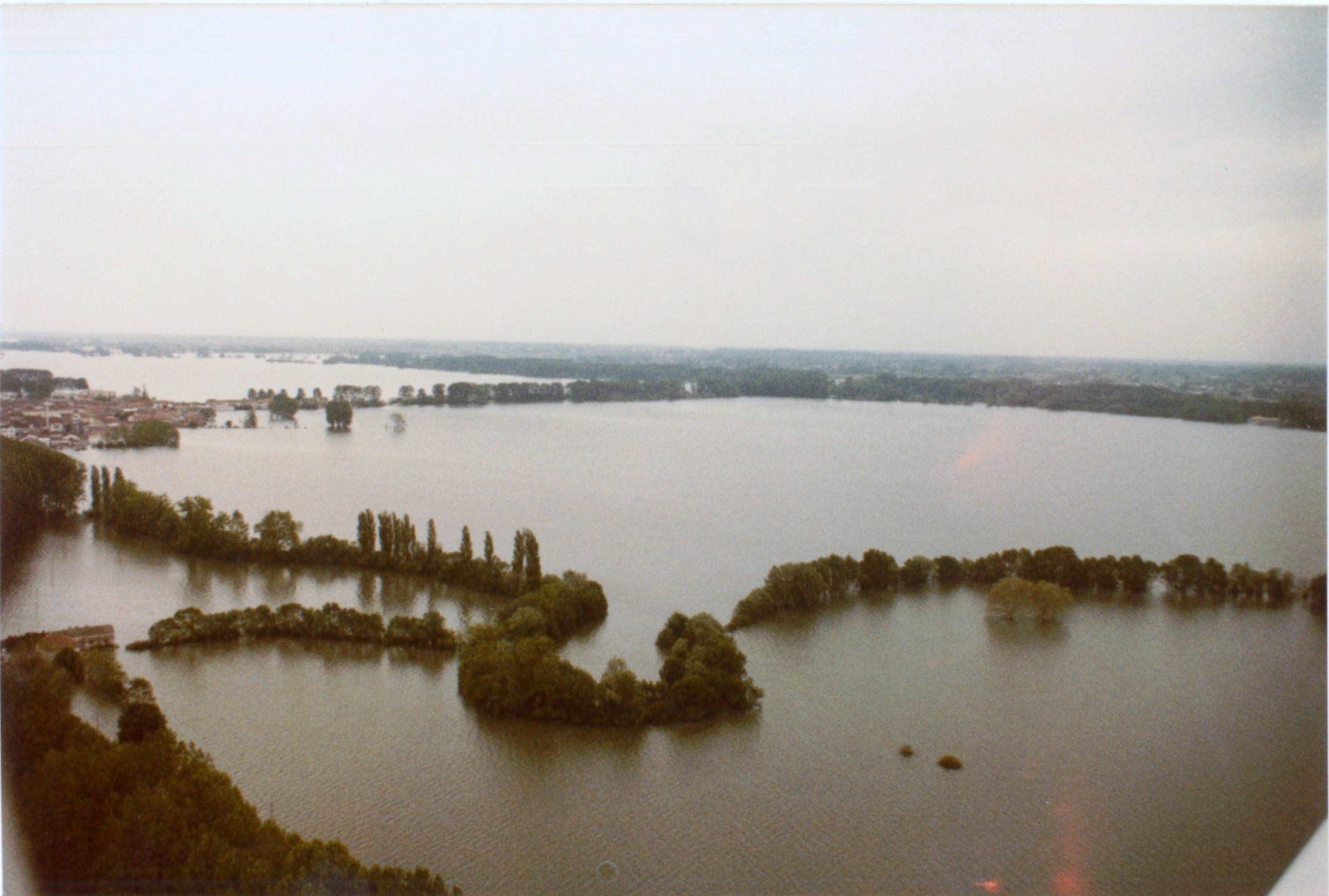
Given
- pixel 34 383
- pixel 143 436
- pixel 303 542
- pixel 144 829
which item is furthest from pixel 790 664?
pixel 143 436

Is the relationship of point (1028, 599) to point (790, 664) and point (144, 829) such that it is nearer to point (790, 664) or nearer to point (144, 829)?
point (790, 664)

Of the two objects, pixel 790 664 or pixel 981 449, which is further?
pixel 981 449

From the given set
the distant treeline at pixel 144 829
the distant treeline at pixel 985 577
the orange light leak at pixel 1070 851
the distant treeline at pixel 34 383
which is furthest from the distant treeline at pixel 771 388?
the distant treeline at pixel 144 829

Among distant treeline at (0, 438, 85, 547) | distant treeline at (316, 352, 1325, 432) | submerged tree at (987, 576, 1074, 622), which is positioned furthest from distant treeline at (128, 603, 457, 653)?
submerged tree at (987, 576, 1074, 622)

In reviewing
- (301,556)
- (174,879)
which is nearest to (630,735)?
(174,879)

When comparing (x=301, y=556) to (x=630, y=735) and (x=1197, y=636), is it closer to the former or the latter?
(x=630, y=735)

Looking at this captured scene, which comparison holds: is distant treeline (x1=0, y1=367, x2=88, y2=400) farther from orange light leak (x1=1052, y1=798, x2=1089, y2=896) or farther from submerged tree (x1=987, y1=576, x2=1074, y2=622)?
submerged tree (x1=987, y1=576, x2=1074, y2=622)
